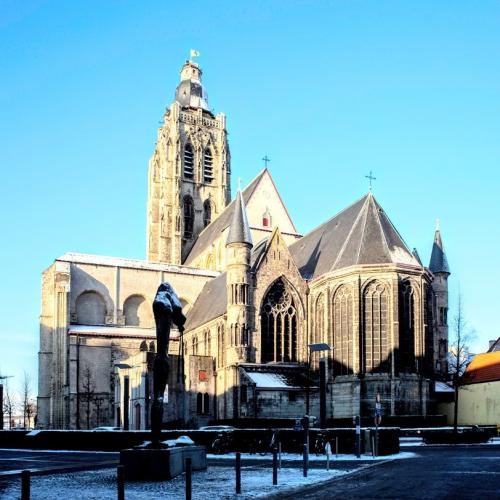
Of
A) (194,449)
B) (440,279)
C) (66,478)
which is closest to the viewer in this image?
(66,478)

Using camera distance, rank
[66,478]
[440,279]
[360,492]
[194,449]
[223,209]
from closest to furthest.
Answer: [360,492], [66,478], [194,449], [440,279], [223,209]

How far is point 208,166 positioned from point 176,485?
221 feet

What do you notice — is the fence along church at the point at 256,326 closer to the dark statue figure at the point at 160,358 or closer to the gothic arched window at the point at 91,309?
the gothic arched window at the point at 91,309

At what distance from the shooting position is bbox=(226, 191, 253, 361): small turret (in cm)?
4656

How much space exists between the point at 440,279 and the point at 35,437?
2922 centimetres

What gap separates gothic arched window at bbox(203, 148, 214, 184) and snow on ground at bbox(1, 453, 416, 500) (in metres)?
61.1

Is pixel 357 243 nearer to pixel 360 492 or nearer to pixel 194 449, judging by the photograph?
pixel 194 449

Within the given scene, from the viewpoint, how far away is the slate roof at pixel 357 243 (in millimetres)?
46250

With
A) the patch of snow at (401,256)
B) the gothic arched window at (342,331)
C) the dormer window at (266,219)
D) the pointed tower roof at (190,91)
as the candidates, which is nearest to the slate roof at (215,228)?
the dormer window at (266,219)

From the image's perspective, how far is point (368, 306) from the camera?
45.5 meters

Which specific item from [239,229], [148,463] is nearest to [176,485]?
[148,463]

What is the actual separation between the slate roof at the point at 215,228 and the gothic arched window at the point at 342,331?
865 inches

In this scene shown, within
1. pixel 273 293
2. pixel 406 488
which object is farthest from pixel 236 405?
pixel 406 488

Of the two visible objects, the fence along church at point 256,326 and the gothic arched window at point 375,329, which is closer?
the gothic arched window at point 375,329
